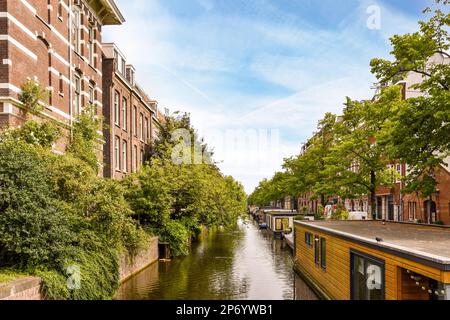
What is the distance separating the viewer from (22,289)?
11.0 m

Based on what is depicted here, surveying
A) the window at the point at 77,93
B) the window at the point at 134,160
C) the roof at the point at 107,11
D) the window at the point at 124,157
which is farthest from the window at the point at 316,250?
the window at the point at 134,160

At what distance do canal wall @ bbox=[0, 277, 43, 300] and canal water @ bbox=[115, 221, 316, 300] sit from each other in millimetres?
5354

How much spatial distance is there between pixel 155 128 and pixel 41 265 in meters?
36.4

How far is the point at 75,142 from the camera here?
21.2 meters

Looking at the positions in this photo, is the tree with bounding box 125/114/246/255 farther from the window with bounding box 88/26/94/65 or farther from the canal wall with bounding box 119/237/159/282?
the window with bounding box 88/26/94/65

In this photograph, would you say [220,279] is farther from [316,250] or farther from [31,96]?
[31,96]

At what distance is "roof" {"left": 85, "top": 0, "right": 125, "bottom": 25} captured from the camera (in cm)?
2683

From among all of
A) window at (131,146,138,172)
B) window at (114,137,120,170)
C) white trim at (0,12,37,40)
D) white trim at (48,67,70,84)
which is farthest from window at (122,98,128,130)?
white trim at (0,12,37,40)

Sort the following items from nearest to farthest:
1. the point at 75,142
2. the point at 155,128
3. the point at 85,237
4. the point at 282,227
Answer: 1. the point at 85,237
2. the point at 75,142
3. the point at 282,227
4. the point at 155,128

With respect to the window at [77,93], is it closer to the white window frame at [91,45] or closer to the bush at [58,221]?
the white window frame at [91,45]
